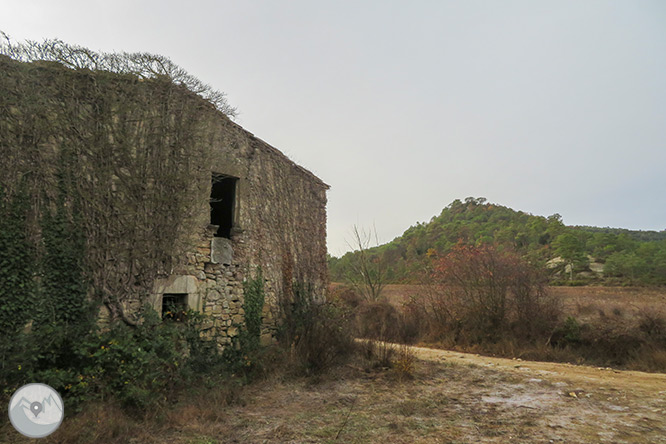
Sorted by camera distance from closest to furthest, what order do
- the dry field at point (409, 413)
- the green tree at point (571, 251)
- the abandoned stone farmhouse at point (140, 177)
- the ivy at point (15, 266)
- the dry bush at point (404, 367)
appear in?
the dry field at point (409, 413), the ivy at point (15, 266), the abandoned stone farmhouse at point (140, 177), the dry bush at point (404, 367), the green tree at point (571, 251)

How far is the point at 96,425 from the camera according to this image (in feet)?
14.1

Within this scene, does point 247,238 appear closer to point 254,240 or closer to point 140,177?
point 254,240

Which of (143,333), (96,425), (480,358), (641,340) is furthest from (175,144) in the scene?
(641,340)

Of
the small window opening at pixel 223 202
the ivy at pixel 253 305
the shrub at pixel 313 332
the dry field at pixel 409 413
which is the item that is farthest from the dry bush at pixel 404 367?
the small window opening at pixel 223 202

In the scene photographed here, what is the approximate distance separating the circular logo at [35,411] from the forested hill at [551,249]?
40.8 feet

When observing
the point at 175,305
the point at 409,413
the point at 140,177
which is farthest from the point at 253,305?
the point at 409,413

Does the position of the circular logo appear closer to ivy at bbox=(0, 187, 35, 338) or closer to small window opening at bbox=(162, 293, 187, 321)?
ivy at bbox=(0, 187, 35, 338)

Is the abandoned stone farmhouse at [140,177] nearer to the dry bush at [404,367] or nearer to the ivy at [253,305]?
the ivy at [253,305]

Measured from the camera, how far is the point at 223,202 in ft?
29.7

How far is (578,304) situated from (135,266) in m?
12.9

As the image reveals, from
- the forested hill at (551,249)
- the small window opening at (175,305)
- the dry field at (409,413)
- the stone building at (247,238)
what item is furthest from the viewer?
the forested hill at (551,249)

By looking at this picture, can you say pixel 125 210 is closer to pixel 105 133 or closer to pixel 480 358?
pixel 105 133

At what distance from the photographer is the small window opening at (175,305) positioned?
6484mm

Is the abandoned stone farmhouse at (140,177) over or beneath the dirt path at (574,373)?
over
